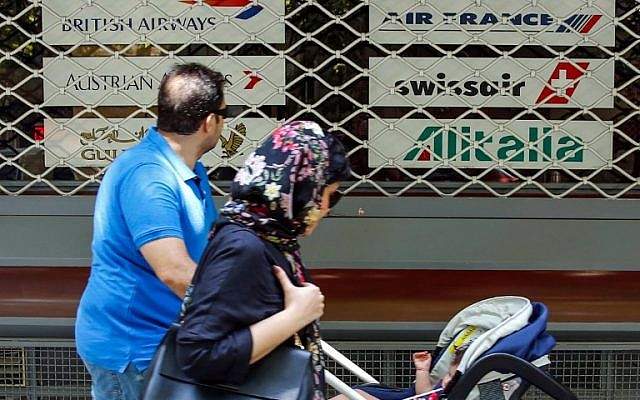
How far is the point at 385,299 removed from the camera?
452 cm

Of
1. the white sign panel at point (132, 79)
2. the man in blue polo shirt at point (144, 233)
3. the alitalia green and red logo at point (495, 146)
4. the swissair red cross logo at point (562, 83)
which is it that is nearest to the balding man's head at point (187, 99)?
the man in blue polo shirt at point (144, 233)

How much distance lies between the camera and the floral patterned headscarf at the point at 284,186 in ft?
6.92

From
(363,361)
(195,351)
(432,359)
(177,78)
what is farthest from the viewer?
(363,361)

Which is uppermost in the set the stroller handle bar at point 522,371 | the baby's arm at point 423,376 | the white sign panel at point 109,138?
the white sign panel at point 109,138

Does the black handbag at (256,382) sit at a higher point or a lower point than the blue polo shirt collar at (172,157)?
lower

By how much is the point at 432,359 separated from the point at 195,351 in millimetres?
1267

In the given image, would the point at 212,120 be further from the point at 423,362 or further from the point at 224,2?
the point at 224,2

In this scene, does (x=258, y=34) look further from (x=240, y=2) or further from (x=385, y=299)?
(x=385, y=299)

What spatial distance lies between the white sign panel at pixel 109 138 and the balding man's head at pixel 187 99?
5.99 feet

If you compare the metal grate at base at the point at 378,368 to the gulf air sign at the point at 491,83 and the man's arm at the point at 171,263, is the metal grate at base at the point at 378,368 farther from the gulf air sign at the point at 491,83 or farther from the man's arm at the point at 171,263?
the man's arm at the point at 171,263

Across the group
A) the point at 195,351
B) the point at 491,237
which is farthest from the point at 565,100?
the point at 195,351

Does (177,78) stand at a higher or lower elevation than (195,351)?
higher

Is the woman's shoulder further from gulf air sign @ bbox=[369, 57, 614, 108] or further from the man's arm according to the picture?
gulf air sign @ bbox=[369, 57, 614, 108]

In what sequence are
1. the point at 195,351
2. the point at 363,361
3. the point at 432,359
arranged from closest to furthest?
the point at 195,351
the point at 432,359
the point at 363,361
